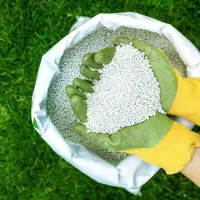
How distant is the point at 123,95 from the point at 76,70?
197 mm

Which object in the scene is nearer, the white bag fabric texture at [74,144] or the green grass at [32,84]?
the white bag fabric texture at [74,144]

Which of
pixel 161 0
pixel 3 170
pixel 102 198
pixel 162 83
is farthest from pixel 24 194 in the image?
pixel 161 0

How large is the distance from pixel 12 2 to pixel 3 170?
49cm

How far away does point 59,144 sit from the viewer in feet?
3.36

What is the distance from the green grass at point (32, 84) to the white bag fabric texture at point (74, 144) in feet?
0.54

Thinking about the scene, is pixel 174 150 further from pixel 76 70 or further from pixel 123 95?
pixel 76 70

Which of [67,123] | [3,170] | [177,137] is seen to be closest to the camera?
[177,137]

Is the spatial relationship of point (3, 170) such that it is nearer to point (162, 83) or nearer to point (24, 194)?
point (24, 194)

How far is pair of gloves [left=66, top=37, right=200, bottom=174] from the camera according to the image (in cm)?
98

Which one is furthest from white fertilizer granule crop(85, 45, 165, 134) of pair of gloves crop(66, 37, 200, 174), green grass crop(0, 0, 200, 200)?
green grass crop(0, 0, 200, 200)

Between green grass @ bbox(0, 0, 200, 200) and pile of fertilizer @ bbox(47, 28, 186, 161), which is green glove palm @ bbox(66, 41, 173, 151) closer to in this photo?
pile of fertilizer @ bbox(47, 28, 186, 161)

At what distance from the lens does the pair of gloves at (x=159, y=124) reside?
984 millimetres

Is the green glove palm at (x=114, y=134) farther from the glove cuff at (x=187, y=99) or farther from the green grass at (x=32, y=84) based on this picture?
the green grass at (x=32, y=84)

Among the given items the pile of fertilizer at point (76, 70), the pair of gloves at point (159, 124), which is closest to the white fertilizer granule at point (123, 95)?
the pair of gloves at point (159, 124)
